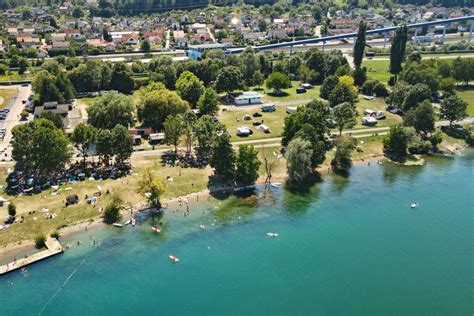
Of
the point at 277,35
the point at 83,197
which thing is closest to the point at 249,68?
the point at 83,197

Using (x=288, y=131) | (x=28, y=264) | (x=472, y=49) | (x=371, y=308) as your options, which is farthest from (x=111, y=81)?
(x=472, y=49)

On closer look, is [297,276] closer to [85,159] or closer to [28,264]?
[28,264]

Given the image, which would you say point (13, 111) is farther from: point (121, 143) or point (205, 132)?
Answer: point (205, 132)

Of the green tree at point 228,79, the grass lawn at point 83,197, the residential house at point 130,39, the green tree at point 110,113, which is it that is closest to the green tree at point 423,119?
the green tree at point 228,79

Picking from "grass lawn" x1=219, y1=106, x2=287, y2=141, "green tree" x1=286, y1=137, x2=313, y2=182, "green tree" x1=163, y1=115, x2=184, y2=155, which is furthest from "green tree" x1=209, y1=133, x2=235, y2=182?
"grass lawn" x1=219, y1=106, x2=287, y2=141

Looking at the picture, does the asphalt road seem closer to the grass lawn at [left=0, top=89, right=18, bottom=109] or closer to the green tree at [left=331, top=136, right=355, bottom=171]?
the grass lawn at [left=0, top=89, right=18, bottom=109]

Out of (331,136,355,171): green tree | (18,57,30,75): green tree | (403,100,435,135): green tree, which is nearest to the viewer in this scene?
(331,136,355,171): green tree
